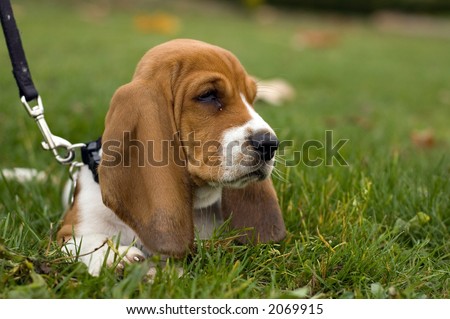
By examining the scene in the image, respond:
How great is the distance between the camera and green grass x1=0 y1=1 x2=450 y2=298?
9.95ft

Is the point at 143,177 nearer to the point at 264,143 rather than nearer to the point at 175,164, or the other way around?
the point at 175,164

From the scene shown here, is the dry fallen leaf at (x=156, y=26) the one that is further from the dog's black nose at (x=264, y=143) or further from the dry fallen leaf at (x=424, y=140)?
the dog's black nose at (x=264, y=143)

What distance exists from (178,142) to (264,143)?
48 cm

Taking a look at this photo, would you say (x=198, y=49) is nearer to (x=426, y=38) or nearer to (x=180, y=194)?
(x=180, y=194)

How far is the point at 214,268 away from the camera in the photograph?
3105mm

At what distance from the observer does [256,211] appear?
3.70 m

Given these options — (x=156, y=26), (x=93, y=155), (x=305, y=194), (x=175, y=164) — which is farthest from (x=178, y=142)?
(x=156, y=26)

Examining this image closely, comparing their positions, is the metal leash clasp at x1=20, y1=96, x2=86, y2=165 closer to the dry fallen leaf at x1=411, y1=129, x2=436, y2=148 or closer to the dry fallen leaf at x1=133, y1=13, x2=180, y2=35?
the dry fallen leaf at x1=411, y1=129, x2=436, y2=148

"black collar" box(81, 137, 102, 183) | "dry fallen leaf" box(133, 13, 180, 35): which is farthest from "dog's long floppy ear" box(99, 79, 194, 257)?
"dry fallen leaf" box(133, 13, 180, 35)

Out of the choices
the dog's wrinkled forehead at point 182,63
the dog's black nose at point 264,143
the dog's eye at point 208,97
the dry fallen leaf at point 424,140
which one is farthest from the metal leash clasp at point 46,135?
the dry fallen leaf at point 424,140

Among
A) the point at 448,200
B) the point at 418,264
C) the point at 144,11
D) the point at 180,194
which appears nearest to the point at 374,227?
the point at 418,264

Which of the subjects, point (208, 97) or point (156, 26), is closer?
point (208, 97)

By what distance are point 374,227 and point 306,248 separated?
472 millimetres

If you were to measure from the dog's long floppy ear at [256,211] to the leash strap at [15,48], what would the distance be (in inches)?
55.8
